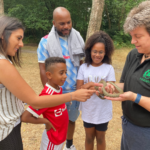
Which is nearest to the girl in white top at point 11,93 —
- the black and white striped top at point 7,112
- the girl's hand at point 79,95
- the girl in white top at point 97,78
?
the black and white striped top at point 7,112

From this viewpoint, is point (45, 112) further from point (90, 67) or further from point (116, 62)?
point (116, 62)

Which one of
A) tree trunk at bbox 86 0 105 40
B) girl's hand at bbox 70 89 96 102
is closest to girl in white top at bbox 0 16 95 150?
girl's hand at bbox 70 89 96 102

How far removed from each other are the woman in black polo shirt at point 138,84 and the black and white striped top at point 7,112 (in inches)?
47.3

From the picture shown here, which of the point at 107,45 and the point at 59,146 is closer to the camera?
the point at 59,146

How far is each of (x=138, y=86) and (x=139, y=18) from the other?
0.75 meters

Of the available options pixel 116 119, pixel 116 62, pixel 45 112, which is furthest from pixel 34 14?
pixel 45 112

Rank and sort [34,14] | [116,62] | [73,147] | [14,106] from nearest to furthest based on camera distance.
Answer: [14,106], [73,147], [116,62], [34,14]

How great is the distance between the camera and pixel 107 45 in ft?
8.14

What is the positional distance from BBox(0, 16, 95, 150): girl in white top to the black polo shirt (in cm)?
91

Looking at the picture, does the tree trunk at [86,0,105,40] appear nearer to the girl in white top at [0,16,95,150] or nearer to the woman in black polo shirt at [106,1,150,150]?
the woman in black polo shirt at [106,1,150,150]

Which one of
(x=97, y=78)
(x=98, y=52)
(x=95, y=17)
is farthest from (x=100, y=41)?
(x=95, y=17)

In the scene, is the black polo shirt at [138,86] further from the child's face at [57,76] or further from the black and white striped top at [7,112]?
the black and white striped top at [7,112]

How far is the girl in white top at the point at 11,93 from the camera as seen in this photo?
143cm

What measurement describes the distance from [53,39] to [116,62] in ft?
32.3
